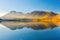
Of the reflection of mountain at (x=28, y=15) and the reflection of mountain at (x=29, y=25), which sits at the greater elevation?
the reflection of mountain at (x=28, y=15)

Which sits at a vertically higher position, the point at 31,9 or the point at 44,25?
the point at 31,9

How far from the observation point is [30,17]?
1.89 meters

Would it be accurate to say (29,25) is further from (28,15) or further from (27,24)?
(28,15)

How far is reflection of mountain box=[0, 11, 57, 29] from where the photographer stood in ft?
6.11

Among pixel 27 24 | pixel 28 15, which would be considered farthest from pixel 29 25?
pixel 28 15

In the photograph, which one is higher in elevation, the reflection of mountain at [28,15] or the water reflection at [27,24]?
the reflection of mountain at [28,15]

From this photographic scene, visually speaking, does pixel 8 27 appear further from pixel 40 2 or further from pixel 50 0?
pixel 50 0

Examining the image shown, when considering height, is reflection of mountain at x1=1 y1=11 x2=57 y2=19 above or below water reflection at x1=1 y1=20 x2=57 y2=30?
above

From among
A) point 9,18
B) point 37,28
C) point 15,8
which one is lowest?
point 37,28

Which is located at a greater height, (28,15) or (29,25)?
(28,15)

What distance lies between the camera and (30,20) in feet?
6.17

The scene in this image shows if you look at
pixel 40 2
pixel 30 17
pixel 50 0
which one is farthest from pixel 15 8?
pixel 50 0

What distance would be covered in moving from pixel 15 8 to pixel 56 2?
0.61 metres

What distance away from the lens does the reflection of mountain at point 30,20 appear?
186 centimetres
